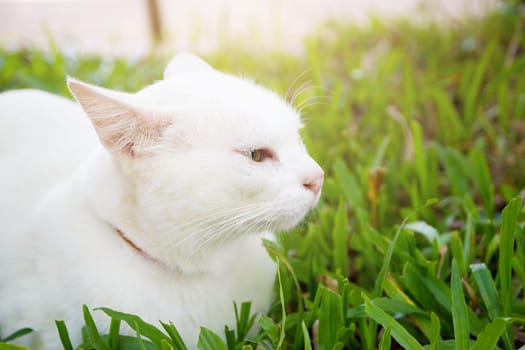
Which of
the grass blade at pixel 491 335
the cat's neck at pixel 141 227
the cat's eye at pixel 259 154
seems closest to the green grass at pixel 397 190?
the grass blade at pixel 491 335

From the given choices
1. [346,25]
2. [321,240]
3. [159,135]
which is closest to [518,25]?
[346,25]

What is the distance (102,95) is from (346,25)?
125 inches

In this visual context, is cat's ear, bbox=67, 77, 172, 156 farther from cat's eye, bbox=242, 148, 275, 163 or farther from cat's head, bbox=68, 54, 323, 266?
cat's eye, bbox=242, 148, 275, 163

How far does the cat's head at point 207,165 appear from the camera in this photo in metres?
1.15

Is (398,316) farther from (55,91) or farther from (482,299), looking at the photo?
(55,91)

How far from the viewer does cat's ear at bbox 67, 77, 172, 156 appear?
1.05 m

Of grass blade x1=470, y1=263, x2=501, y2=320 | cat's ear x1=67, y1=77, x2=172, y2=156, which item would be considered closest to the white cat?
cat's ear x1=67, y1=77, x2=172, y2=156

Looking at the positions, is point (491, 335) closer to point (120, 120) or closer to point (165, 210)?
point (165, 210)

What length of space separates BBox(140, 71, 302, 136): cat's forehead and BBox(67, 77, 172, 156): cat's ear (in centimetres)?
6

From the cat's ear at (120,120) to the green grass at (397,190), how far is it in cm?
37

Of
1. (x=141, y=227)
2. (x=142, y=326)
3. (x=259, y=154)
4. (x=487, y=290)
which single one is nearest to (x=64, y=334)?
(x=142, y=326)

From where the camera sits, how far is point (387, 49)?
334 centimetres

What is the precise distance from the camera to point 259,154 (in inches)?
47.4

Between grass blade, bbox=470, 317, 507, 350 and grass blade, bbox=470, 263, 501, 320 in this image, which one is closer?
grass blade, bbox=470, 317, 507, 350
